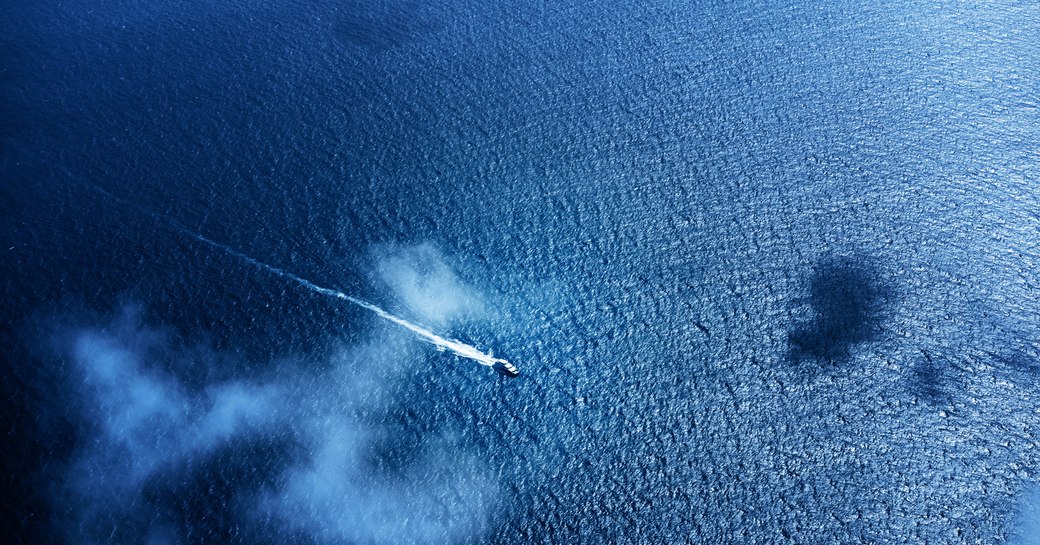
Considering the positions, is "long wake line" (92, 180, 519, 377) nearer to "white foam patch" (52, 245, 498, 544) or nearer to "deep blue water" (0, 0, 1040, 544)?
"white foam patch" (52, 245, 498, 544)

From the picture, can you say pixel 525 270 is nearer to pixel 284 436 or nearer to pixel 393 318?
pixel 393 318

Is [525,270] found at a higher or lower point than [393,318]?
higher

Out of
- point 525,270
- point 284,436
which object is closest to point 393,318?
point 525,270

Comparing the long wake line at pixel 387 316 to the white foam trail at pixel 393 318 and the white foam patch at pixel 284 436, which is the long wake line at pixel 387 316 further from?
the white foam patch at pixel 284 436

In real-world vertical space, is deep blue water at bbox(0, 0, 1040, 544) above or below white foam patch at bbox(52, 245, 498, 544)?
above

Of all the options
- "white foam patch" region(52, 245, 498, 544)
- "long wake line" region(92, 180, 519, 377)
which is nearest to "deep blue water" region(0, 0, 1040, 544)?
"white foam patch" region(52, 245, 498, 544)

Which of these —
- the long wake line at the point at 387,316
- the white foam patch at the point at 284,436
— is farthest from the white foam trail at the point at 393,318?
the white foam patch at the point at 284,436
